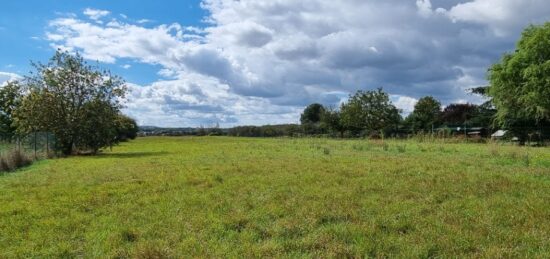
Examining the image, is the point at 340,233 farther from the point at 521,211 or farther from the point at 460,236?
the point at 521,211

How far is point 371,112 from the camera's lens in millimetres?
79688

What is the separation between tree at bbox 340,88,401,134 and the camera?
79.0 m

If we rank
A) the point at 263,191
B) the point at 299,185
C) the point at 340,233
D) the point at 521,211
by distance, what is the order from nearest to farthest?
the point at 340,233, the point at 521,211, the point at 263,191, the point at 299,185

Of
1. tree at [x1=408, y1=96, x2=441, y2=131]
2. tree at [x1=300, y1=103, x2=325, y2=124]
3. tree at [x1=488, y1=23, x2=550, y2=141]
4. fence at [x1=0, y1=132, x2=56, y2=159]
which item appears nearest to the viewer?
fence at [x1=0, y1=132, x2=56, y2=159]

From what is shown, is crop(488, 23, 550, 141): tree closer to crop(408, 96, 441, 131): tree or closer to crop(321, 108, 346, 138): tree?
crop(408, 96, 441, 131): tree

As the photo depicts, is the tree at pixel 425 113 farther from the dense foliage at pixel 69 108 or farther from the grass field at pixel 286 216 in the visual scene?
the grass field at pixel 286 216

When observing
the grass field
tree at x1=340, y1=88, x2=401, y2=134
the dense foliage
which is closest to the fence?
the dense foliage

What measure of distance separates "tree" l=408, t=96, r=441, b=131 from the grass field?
225 ft

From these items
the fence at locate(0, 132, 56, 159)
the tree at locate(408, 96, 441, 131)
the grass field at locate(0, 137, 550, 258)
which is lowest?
the grass field at locate(0, 137, 550, 258)

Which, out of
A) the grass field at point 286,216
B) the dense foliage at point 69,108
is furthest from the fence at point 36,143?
the grass field at point 286,216

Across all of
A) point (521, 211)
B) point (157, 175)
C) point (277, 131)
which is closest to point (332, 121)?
point (277, 131)

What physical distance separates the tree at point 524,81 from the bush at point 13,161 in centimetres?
3246

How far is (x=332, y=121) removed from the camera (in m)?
86.6

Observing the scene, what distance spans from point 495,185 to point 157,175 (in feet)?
29.9
